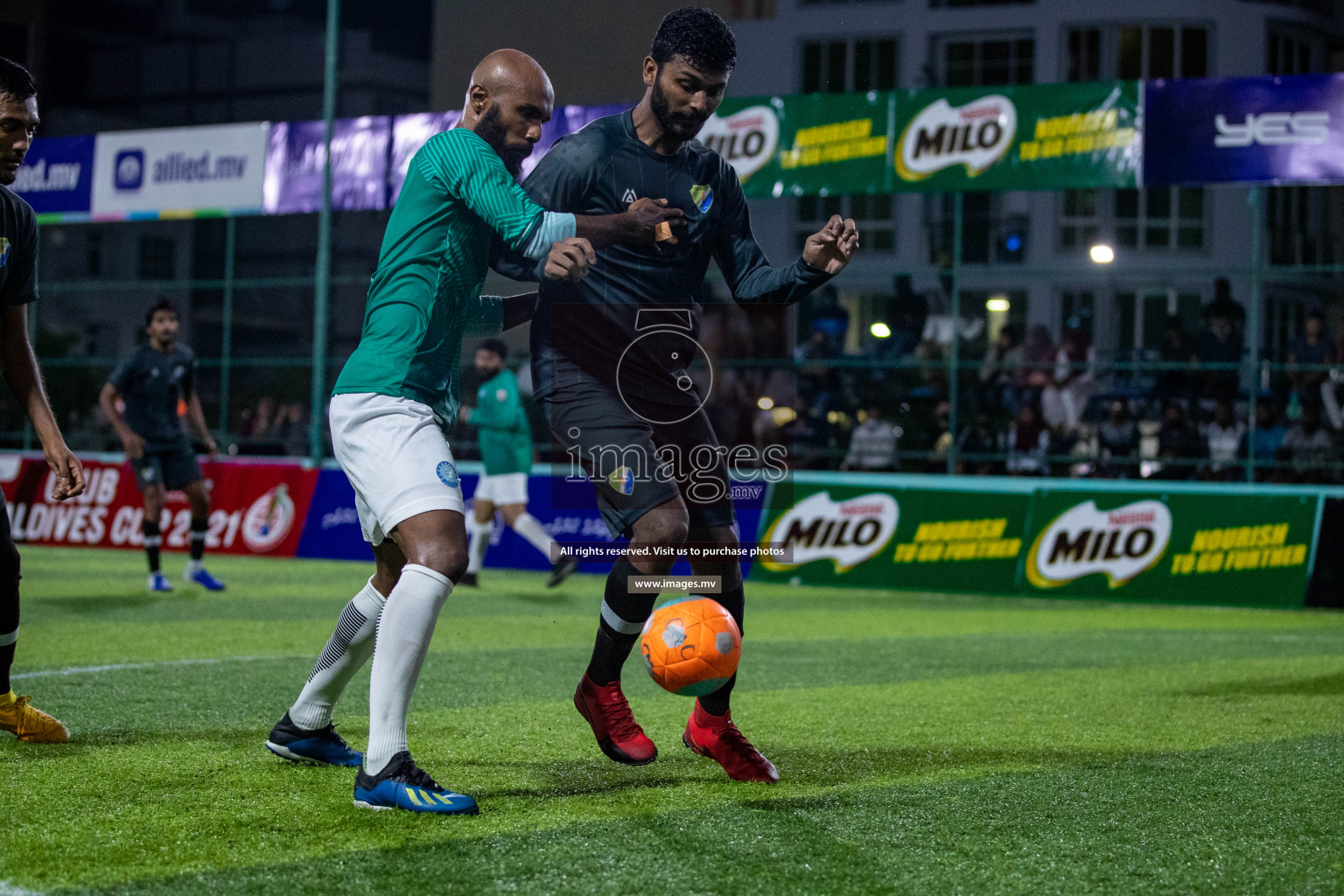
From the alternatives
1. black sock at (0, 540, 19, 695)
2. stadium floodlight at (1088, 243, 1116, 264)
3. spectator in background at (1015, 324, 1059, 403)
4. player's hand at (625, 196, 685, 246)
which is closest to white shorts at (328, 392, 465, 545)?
player's hand at (625, 196, 685, 246)

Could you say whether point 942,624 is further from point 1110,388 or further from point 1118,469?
point 1110,388

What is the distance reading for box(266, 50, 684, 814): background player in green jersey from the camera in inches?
145

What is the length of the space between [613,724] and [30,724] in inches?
79.2

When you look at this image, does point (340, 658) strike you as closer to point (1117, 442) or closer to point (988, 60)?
point (1117, 442)

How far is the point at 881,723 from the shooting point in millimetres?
5484

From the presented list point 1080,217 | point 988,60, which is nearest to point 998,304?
point 1080,217

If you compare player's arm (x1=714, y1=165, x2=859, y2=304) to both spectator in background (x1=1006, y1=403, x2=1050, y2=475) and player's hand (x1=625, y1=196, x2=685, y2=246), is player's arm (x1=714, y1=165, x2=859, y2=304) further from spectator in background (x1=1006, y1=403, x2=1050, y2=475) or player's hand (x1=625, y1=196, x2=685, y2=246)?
spectator in background (x1=1006, y1=403, x2=1050, y2=475)

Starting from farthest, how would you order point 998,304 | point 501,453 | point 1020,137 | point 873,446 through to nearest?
point 998,304 < point 873,446 < point 1020,137 < point 501,453

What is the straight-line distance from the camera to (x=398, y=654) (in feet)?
12.2

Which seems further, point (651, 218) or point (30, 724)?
point (30, 724)

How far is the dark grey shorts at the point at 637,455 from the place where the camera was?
4156mm

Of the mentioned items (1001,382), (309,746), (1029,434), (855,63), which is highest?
(855,63)

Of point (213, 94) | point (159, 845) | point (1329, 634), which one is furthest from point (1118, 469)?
point (213, 94)

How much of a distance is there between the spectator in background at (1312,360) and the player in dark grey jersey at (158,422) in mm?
9640
